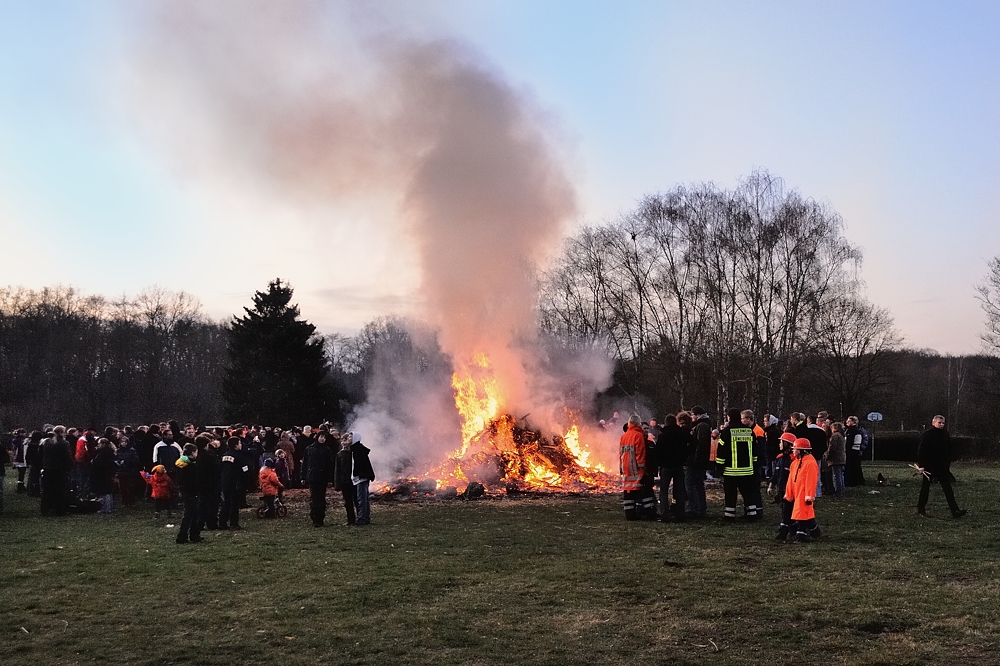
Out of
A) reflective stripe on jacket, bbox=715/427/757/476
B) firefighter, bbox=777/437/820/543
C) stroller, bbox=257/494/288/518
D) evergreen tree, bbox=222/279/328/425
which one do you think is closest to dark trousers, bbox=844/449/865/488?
reflective stripe on jacket, bbox=715/427/757/476

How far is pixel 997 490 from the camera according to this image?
60.5 ft

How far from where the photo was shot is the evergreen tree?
1451 inches

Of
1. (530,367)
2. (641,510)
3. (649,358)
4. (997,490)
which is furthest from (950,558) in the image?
(649,358)

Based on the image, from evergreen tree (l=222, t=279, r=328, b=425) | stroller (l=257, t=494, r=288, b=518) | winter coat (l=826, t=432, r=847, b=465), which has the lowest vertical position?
stroller (l=257, t=494, r=288, b=518)

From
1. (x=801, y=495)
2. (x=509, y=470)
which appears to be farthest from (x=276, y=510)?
(x=801, y=495)

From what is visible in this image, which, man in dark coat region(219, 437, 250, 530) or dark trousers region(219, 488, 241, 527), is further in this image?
dark trousers region(219, 488, 241, 527)

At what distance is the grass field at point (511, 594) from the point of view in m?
6.15

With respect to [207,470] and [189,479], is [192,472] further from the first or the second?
[207,470]

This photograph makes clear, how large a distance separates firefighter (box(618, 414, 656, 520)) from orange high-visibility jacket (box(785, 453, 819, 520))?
3.14m

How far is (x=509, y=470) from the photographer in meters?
20.0

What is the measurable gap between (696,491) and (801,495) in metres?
3.32

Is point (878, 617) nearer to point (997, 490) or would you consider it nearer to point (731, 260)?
point (997, 490)

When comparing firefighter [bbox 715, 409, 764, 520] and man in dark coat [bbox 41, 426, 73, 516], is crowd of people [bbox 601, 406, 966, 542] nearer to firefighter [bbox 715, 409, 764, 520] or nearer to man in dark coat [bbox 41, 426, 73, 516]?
firefighter [bbox 715, 409, 764, 520]

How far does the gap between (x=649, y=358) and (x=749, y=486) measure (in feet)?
83.1
